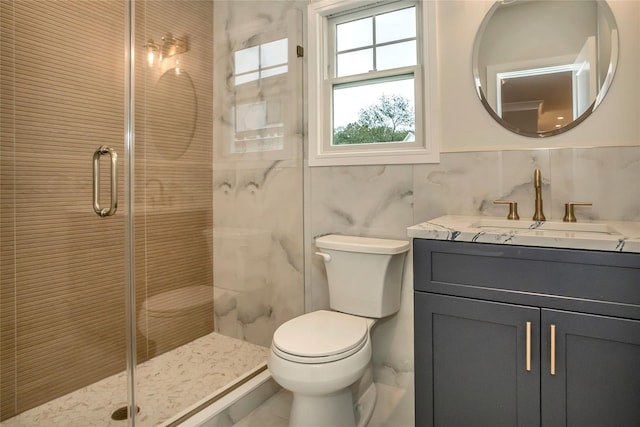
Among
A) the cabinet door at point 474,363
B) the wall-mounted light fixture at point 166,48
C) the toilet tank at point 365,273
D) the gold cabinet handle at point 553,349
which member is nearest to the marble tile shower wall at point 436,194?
the toilet tank at point 365,273

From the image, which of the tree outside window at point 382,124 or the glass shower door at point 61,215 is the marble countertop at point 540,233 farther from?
the glass shower door at point 61,215

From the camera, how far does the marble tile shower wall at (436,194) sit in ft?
4.89

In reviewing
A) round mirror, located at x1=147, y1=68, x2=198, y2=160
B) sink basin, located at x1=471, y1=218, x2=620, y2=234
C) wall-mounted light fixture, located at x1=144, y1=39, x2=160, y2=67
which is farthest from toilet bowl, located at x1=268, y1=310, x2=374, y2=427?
wall-mounted light fixture, located at x1=144, y1=39, x2=160, y2=67

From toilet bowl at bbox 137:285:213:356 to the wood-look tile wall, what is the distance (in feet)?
0.09

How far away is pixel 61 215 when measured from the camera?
173 cm

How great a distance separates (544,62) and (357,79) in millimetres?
896

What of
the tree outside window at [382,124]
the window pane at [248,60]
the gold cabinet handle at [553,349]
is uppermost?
the window pane at [248,60]

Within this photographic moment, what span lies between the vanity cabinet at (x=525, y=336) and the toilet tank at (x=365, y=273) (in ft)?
1.24

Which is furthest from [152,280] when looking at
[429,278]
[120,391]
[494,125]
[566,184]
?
[566,184]

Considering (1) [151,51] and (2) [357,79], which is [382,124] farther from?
(1) [151,51]

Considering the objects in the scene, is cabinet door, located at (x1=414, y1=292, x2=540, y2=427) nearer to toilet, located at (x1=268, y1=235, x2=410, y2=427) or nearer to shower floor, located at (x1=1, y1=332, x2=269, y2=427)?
toilet, located at (x1=268, y1=235, x2=410, y2=427)

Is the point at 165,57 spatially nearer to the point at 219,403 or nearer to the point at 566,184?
the point at 219,403

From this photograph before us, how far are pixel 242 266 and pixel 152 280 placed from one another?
498 mm

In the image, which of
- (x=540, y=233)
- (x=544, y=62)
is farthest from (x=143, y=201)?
(x=544, y=62)
